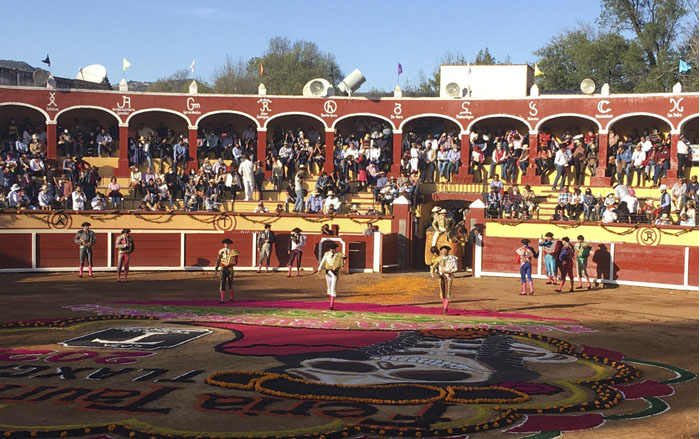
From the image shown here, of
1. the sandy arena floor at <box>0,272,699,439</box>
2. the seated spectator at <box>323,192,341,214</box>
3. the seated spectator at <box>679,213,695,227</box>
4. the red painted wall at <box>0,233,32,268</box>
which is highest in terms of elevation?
the seated spectator at <box>323,192,341,214</box>

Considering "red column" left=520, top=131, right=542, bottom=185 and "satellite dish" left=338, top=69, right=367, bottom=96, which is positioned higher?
"satellite dish" left=338, top=69, right=367, bottom=96

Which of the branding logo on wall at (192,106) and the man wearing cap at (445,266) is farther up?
the branding logo on wall at (192,106)

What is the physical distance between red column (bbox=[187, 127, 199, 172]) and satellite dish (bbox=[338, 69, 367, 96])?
21.1 ft

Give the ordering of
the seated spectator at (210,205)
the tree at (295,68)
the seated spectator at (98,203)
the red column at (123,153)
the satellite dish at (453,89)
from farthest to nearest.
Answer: the tree at (295,68), the satellite dish at (453,89), the red column at (123,153), the seated spectator at (210,205), the seated spectator at (98,203)

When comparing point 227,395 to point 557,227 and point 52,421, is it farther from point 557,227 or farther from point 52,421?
point 557,227

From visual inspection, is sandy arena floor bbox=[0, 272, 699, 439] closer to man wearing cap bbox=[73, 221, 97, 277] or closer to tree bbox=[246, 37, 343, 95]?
man wearing cap bbox=[73, 221, 97, 277]

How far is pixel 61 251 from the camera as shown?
88.2ft

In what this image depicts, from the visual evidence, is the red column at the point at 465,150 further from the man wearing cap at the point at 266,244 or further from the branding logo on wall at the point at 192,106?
the branding logo on wall at the point at 192,106

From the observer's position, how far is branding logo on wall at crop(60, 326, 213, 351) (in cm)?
1409

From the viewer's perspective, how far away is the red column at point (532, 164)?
3291 centimetres

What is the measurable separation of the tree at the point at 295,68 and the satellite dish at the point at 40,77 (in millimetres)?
37920

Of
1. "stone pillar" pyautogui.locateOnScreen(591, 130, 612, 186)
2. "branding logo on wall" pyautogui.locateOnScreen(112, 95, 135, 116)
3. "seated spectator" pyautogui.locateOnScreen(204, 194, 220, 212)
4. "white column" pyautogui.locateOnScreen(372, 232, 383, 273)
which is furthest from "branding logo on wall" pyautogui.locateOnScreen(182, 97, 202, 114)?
"stone pillar" pyautogui.locateOnScreen(591, 130, 612, 186)

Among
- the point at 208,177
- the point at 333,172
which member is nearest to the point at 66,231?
the point at 208,177

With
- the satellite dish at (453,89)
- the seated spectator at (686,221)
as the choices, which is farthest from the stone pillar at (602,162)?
the seated spectator at (686,221)
